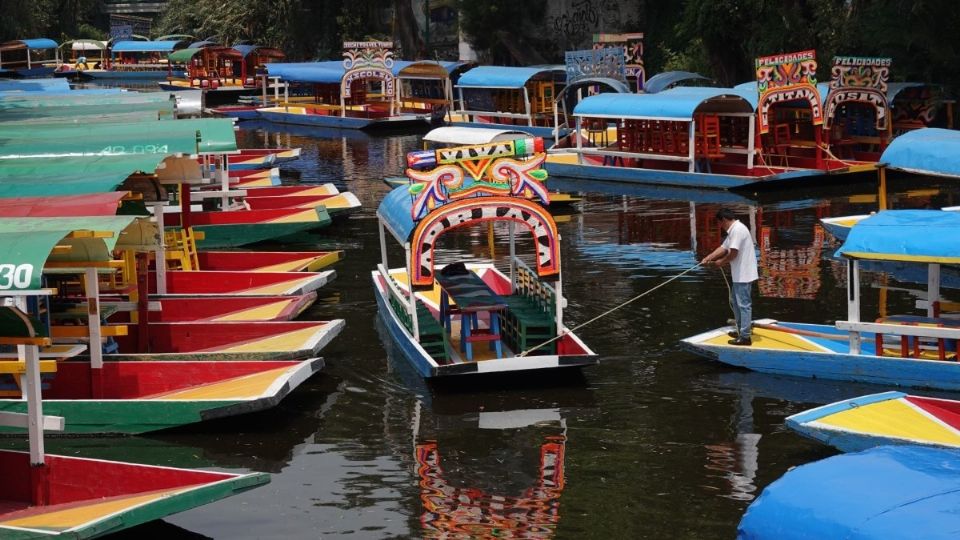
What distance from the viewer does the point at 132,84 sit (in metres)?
68.6

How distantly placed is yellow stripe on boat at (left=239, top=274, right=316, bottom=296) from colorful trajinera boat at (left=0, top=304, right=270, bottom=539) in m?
7.13

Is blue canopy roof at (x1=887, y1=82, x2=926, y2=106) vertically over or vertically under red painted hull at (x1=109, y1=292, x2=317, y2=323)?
over

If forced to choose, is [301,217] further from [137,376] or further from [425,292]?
[137,376]

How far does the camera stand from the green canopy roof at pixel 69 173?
16.6m

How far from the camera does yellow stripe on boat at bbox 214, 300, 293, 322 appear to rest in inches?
688

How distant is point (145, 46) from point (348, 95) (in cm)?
2749

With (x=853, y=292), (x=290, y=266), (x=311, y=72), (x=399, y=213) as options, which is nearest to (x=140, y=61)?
(x=311, y=72)

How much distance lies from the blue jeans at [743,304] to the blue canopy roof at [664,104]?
13663mm

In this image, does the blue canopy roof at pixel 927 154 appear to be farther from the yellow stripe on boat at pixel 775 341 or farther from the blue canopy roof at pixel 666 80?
the blue canopy roof at pixel 666 80

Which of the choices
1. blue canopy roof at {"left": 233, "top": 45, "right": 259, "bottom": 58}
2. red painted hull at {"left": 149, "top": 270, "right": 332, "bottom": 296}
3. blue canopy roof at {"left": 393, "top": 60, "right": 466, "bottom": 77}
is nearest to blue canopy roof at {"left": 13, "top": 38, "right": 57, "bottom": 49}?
blue canopy roof at {"left": 233, "top": 45, "right": 259, "bottom": 58}

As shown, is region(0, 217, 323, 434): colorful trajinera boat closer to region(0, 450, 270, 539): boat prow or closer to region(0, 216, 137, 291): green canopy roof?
region(0, 216, 137, 291): green canopy roof

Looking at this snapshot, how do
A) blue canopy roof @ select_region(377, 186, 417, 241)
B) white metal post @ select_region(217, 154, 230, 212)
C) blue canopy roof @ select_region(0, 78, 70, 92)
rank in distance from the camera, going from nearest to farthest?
blue canopy roof @ select_region(377, 186, 417, 241)
white metal post @ select_region(217, 154, 230, 212)
blue canopy roof @ select_region(0, 78, 70, 92)

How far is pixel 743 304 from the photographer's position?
1553 cm

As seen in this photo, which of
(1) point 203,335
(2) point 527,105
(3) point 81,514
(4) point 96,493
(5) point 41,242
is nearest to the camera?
(3) point 81,514
